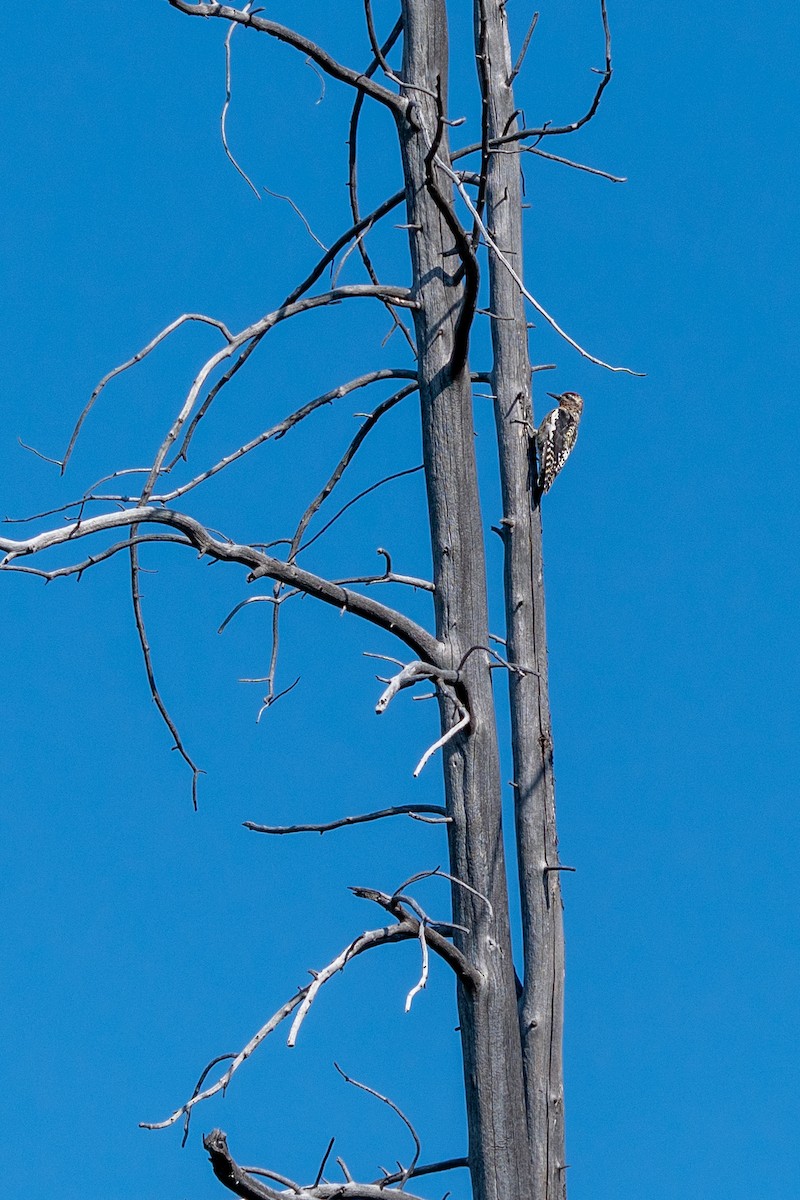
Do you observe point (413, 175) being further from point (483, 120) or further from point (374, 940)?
point (374, 940)

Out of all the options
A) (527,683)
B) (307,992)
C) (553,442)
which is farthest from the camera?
(553,442)

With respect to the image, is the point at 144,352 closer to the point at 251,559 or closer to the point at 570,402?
the point at 251,559

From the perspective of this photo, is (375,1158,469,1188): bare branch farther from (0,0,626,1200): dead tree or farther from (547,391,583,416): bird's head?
(547,391,583,416): bird's head

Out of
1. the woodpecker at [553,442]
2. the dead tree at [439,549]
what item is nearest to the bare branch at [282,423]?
the dead tree at [439,549]

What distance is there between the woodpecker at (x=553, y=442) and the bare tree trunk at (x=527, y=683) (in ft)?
0.23

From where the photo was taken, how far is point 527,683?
258 inches

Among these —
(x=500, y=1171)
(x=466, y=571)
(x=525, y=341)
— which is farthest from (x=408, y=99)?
(x=500, y=1171)

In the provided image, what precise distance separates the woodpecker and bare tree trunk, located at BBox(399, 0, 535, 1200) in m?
2.05

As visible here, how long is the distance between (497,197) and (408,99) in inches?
94.8

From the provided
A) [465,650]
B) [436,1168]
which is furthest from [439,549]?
[436,1168]

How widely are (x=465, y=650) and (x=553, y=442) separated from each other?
246 cm

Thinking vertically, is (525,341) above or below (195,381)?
above

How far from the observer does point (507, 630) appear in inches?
264

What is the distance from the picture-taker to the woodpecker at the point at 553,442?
689 cm
